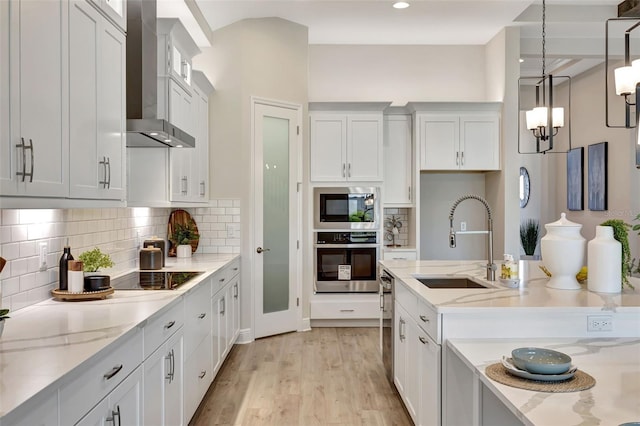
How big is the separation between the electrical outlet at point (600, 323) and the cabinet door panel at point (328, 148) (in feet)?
12.1

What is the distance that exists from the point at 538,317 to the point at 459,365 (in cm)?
42

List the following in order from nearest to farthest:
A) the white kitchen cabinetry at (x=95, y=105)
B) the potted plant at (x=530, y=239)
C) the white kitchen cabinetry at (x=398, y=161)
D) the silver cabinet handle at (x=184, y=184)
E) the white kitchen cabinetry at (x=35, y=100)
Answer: the white kitchen cabinetry at (x=35, y=100) → the white kitchen cabinetry at (x=95, y=105) → the silver cabinet handle at (x=184, y=184) → the white kitchen cabinetry at (x=398, y=161) → the potted plant at (x=530, y=239)

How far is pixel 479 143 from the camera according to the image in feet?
19.0

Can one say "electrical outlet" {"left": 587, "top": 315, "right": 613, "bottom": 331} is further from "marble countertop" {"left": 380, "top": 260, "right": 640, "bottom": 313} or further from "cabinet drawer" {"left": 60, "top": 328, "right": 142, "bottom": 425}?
"cabinet drawer" {"left": 60, "top": 328, "right": 142, "bottom": 425}

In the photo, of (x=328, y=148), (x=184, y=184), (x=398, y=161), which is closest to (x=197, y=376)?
(x=184, y=184)

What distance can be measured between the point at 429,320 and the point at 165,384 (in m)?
1.33

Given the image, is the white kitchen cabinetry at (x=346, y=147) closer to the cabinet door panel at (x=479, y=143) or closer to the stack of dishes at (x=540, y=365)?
the cabinet door panel at (x=479, y=143)

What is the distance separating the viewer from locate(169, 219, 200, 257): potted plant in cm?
467

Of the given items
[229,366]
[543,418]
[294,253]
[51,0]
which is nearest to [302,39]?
[294,253]

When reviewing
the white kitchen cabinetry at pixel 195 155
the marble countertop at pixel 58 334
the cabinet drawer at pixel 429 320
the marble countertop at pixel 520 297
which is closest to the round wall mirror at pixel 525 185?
the marble countertop at pixel 520 297

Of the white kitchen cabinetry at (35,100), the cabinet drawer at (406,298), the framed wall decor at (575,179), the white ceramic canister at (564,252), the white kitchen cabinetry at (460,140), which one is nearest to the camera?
the white kitchen cabinetry at (35,100)

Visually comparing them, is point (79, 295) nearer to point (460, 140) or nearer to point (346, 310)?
point (346, 310)

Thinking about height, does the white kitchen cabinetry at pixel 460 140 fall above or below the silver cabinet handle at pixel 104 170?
above

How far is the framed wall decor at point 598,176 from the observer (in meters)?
7.04
